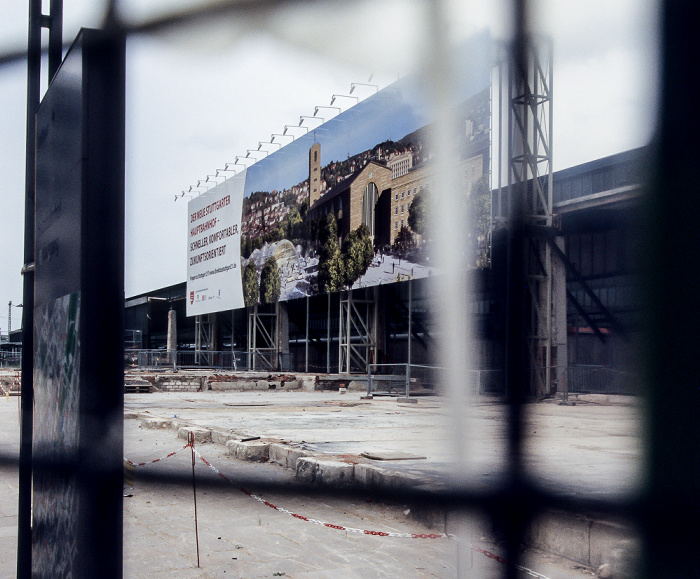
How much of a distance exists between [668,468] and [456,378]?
0.44ft

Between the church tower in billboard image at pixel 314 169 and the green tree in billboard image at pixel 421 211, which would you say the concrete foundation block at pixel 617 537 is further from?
the church tower in billboard image at pixel 314 169

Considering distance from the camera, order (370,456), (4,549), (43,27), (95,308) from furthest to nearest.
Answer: (370,456) < (4,549) < (43,27) < (95,308)

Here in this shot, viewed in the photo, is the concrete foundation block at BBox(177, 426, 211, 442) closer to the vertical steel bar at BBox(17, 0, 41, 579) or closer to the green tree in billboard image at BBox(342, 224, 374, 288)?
the vertical steel bar at BBox(17, 0, 41, 579)

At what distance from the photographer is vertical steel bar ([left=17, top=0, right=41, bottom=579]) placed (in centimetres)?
140

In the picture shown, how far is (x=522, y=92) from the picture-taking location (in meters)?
0.46

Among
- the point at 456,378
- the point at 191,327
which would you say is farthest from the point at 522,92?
the point at 191,327

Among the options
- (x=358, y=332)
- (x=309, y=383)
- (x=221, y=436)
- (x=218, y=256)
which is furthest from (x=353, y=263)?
(x=221, y=436)

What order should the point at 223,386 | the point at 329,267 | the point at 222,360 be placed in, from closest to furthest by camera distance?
the point at 223,386 → the point at 329,267 → the point at 222,360

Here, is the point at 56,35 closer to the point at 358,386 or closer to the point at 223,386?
the point at 223,386

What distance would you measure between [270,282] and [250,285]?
120cm

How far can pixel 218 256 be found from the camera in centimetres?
2338

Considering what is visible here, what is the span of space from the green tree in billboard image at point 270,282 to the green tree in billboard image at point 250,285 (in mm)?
321

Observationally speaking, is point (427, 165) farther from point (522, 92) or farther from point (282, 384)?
point (282, 384)

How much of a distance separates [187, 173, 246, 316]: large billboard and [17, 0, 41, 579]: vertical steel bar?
19810mm
